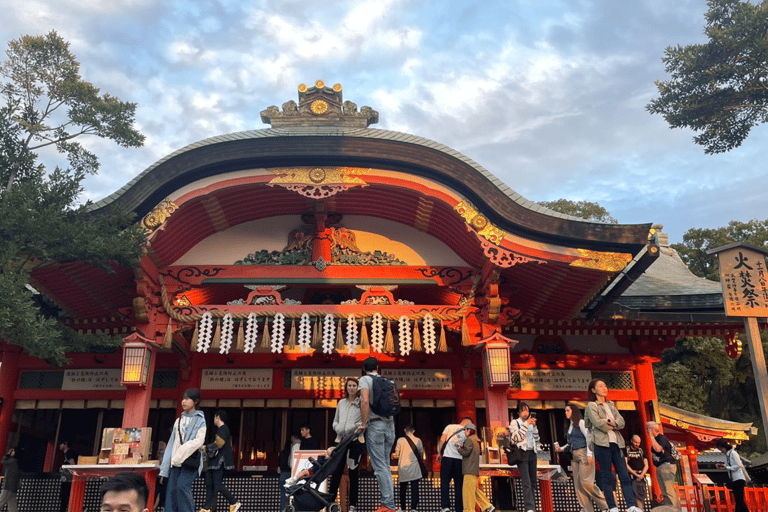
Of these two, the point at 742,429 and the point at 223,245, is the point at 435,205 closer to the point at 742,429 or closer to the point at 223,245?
the point at 223,245

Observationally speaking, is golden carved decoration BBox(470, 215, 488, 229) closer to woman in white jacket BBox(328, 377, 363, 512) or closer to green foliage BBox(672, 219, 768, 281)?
woman in white jacket BBox(328, 377, 363, 512)

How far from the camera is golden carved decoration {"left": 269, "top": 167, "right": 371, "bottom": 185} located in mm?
10352

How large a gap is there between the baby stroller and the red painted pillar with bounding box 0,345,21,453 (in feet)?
28.9

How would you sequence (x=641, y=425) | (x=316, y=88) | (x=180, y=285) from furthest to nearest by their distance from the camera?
(x=316, y=88), (x=641, y=425), (x=180, y=285)

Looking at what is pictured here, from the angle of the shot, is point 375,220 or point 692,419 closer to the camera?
point 375,220

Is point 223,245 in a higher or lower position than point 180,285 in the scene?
higher

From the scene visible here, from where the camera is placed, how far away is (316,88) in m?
13.8

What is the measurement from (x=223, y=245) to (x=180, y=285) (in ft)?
3.58

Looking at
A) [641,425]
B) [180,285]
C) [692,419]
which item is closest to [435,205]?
[180,285]

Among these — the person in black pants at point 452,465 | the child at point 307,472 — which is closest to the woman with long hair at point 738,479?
the person in black pants at point 452,465

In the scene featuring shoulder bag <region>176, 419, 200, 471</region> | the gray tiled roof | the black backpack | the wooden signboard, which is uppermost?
the gray tiled roof

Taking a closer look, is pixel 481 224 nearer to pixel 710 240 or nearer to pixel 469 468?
pixel 469 468

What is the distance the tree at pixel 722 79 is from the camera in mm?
12398

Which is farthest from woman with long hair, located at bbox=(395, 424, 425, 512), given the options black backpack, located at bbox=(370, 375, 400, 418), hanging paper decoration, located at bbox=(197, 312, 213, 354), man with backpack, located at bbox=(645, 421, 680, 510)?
hanging paper decoration, located at bbox=(197, 312, 213, 354)
